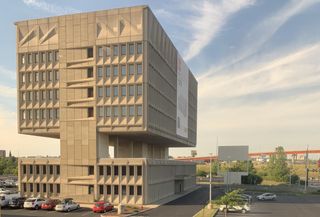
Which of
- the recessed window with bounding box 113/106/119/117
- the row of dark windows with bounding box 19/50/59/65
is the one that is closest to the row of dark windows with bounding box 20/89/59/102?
the row of dark windows with bounding box 19/50/59/65

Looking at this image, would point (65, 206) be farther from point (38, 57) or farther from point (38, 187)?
point (38, 57)

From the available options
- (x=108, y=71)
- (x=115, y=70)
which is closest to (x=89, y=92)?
(x=108, y=71)

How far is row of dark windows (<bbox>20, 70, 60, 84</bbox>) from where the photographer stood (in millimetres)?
64812

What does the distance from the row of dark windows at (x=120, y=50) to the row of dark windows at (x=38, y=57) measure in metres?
A: 9.27

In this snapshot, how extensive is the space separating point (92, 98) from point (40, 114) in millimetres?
11275

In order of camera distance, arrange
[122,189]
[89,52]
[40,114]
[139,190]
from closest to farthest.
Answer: [139,190]
[122,189]
[89,52]
[40,114]

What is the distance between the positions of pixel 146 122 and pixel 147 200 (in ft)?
43.2

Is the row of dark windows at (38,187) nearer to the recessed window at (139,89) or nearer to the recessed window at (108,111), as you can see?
the recessed window at (108,111)

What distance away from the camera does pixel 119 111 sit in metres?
60.4

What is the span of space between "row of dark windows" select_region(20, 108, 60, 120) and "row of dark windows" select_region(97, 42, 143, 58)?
44.9 ft

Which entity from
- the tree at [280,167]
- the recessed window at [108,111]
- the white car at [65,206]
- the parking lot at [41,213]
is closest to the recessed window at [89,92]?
the recessed window at [108,111]

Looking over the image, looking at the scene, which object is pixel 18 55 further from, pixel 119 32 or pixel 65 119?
pixel 119 32

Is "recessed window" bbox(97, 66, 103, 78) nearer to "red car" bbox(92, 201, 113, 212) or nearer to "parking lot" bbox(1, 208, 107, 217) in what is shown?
"red car" bbox(92, 201, 113, 212)

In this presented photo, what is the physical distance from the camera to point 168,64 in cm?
7562
